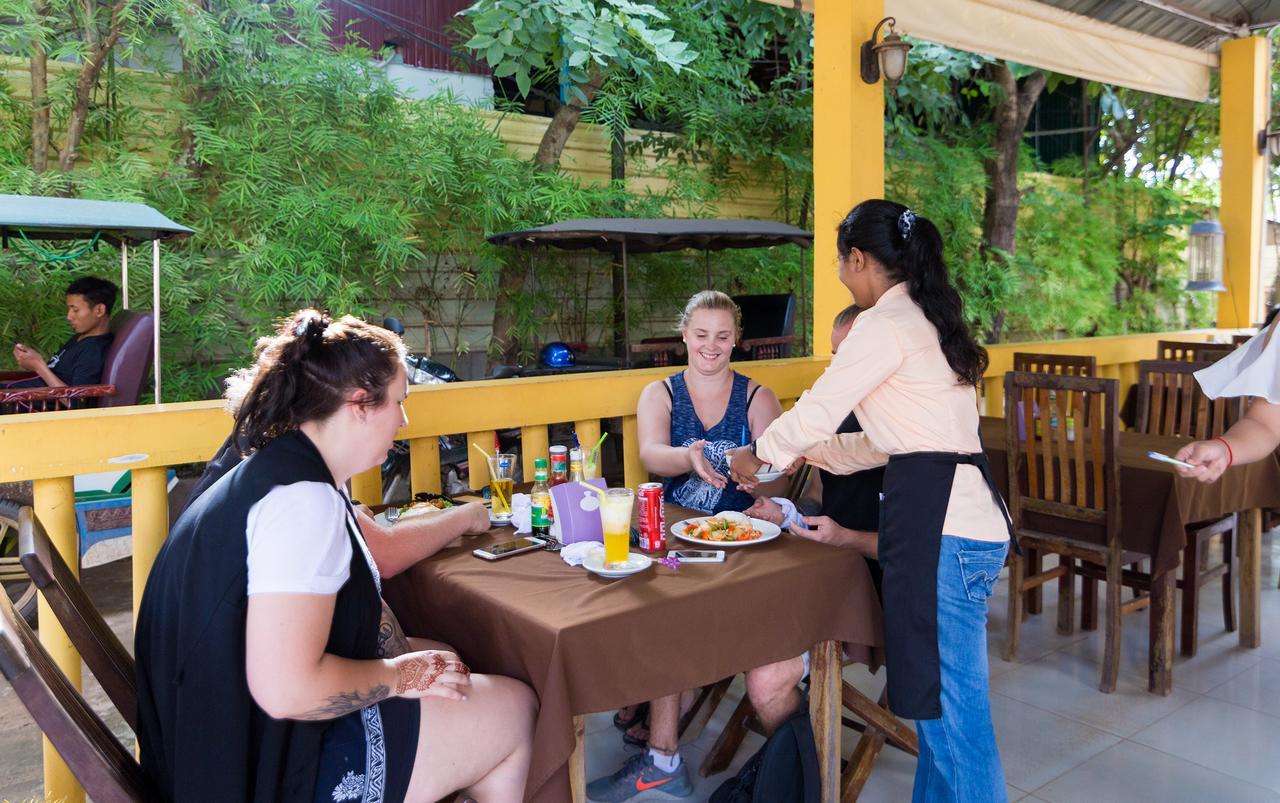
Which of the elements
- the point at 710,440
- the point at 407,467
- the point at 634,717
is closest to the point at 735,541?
the point at 710,440

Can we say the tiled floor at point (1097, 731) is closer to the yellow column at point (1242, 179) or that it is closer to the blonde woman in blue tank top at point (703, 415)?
the blonde woman in blue tank top at point (703, 415)

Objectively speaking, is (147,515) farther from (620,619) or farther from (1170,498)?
(1170,498)

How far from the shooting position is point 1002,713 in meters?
3.29

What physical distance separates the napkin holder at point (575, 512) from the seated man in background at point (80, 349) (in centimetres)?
456

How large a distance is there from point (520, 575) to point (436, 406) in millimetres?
1174

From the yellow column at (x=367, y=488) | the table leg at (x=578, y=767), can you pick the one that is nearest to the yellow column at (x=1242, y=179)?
the yellow column at (x=367, y=488)

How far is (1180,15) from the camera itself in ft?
22.2

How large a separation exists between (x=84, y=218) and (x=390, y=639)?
4.26 meters

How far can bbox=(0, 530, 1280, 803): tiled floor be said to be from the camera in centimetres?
278

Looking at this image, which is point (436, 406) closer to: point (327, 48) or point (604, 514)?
point (604, 514)

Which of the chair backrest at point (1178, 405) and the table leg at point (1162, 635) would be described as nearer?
the table leg at point (1162, 635)

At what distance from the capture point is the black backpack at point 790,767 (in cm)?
224

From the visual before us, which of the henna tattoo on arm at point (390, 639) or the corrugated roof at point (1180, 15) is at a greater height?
the corrugated roof at point (1180, 15)

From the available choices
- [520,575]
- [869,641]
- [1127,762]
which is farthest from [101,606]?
[1127,762]
